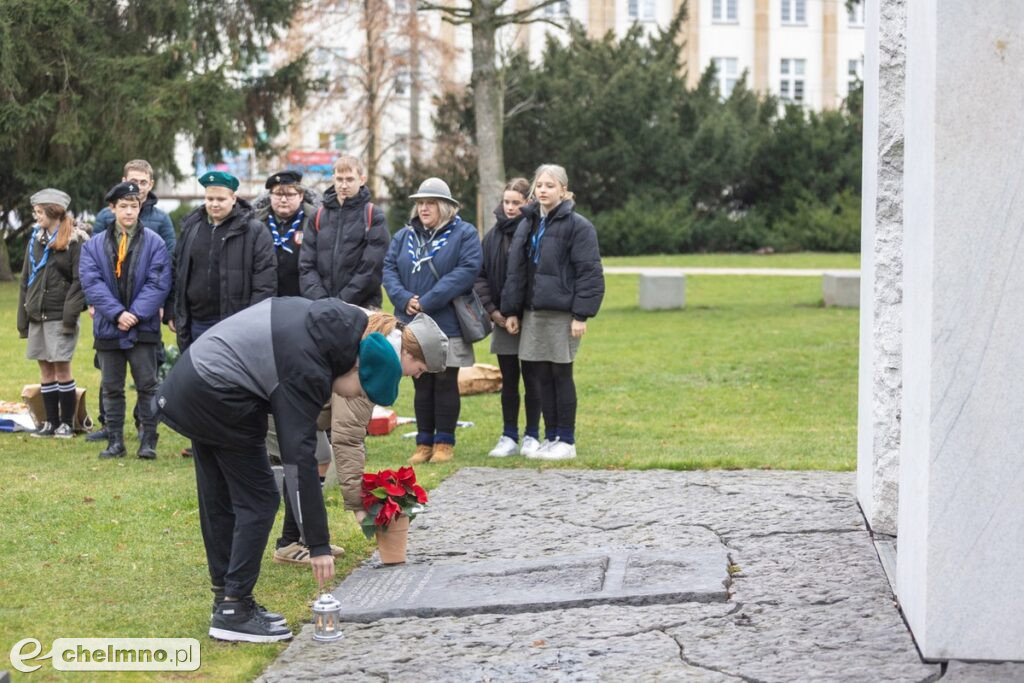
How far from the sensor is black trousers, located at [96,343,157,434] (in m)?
10.8

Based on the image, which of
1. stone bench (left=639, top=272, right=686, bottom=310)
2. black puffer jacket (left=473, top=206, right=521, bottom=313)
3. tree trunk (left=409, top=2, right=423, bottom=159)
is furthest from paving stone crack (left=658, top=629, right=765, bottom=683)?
tree trunk (left=409, top=2, right=423, bottom=159)

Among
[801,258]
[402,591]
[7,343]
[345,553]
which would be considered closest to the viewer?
[402,591]

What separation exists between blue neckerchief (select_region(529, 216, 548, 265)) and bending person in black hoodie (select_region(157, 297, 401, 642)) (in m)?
4.48

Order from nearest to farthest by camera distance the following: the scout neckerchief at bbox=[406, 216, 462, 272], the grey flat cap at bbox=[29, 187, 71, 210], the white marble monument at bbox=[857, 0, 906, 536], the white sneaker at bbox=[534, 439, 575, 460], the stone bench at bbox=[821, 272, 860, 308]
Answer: the white marble monument at bbox=[857, 0, 906, 536] → the scout neckerchief at bbox=[406, 216, 462, 272] → the white sneaker at bbox=[534, 439, 575, 460] → the grey flat cap at bbox=[29, 187, 71, 210] → the stone bench at bbox=[821, 272, 860, 308]

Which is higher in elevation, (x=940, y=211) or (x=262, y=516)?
(x=940, y=211)

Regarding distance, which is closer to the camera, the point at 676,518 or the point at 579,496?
the point at 676,518

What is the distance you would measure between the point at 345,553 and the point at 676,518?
6.16 ft

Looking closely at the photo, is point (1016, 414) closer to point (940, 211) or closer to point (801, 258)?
point (940, 211)

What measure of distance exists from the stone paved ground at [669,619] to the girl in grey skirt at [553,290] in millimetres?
1806

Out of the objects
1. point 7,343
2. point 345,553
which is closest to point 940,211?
point 345,553

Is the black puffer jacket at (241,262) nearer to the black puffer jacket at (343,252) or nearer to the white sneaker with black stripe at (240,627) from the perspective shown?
the black puffer jacket at (343,252)

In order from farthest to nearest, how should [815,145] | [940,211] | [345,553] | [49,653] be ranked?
1. [815,145]
2. [345,553]
3. [49,653]
4. [940,211]

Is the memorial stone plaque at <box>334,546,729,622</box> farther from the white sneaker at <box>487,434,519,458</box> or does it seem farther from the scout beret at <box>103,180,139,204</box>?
the scout beret at <box>103,180,139,204</box>

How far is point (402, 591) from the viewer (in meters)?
6.86
